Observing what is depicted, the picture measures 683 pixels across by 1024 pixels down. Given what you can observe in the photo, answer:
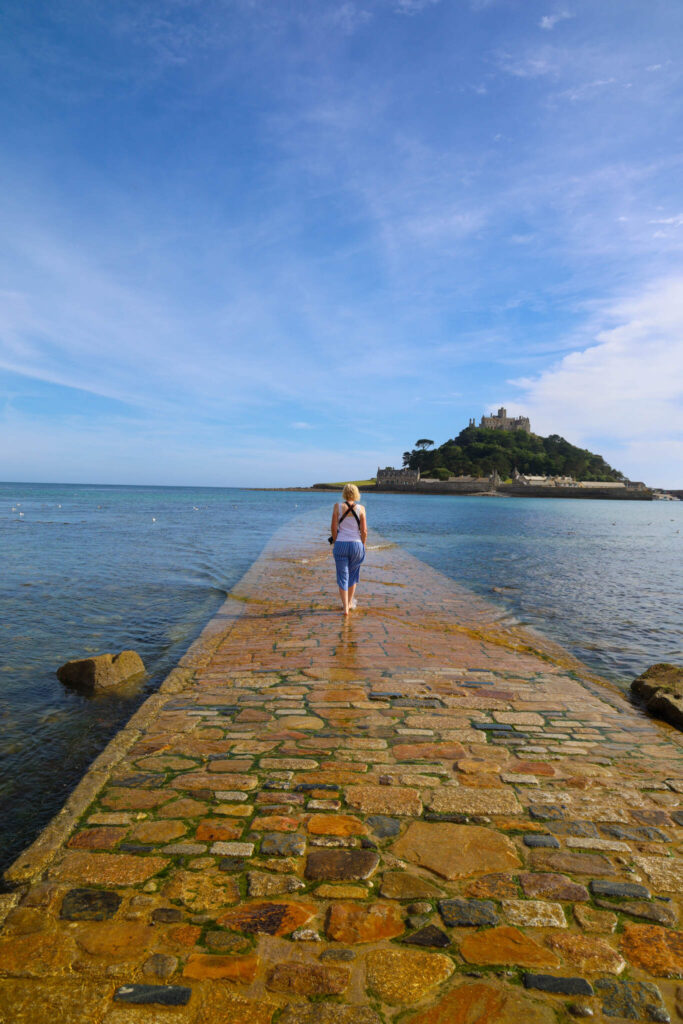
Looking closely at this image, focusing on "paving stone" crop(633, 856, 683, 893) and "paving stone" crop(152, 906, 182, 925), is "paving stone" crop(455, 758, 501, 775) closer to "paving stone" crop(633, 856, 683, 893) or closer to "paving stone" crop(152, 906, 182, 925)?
"paving stone" crop(633, 856, 683, 893)

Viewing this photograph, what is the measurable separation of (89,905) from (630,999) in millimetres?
2244

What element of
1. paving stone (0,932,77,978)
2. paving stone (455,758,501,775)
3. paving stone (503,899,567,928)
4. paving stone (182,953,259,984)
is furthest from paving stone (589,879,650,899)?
paving stone (0,932,77,978)

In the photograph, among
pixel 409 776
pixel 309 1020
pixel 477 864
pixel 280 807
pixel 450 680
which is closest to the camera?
pixel 309 1020

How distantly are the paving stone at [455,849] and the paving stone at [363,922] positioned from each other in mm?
410

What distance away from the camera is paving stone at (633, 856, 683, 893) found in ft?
8.88

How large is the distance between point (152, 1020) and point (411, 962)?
975mm

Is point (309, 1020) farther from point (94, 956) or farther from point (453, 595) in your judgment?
point (453, 595)

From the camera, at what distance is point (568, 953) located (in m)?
2.27

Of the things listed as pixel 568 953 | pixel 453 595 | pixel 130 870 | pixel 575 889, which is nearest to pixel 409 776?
pixel 575 889

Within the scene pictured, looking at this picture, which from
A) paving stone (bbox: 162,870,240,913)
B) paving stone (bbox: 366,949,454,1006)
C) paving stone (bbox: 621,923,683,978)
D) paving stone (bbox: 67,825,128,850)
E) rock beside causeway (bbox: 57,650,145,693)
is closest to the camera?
paving stone (bbox: 366,949,454,1006)

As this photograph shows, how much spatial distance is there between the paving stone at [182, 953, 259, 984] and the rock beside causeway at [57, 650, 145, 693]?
4.29 meters

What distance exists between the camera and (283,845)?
9.66 ft

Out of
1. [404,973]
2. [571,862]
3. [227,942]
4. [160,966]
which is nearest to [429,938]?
[404,973]

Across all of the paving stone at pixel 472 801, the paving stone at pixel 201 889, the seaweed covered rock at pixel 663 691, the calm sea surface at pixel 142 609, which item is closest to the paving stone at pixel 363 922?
the paving stone at pixel 201 889
